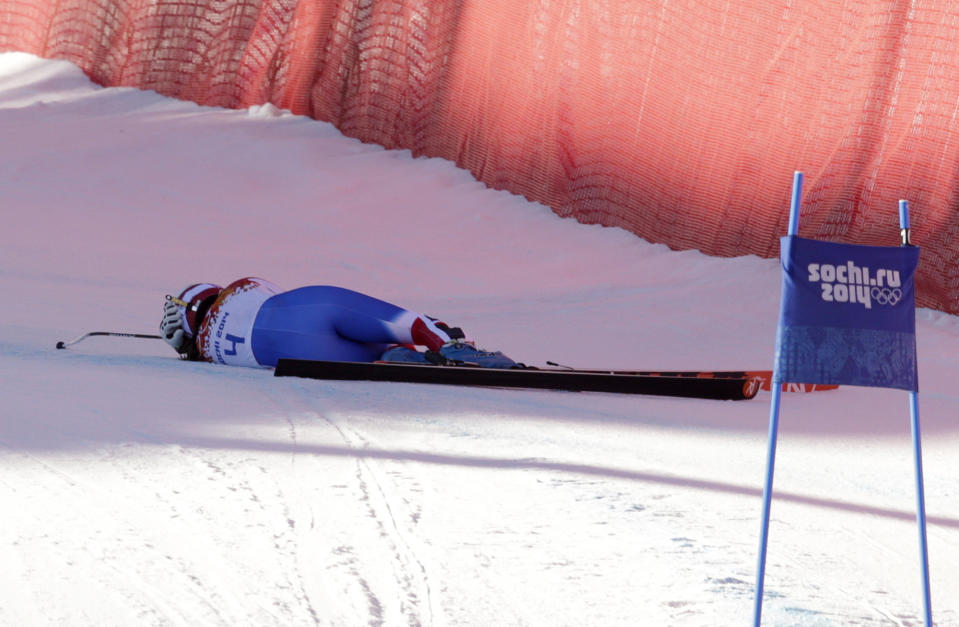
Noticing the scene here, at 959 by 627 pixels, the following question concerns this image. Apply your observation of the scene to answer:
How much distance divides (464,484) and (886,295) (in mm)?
1051

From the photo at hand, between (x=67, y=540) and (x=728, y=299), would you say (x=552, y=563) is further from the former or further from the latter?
(x=728, y=299)

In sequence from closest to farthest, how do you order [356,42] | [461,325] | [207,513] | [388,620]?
[388,620] < [207,513] < [461,325] < [356,42]

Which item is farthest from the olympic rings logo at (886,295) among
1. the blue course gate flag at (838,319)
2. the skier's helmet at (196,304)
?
the skier's helmet at (196,304)

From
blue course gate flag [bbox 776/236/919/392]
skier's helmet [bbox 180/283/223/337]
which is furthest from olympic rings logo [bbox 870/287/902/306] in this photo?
skier's helmet [bbox 180/283/223/337]

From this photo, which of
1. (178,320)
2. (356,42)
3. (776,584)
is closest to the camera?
(776,584)

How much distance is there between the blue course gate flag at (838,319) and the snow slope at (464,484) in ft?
1.30

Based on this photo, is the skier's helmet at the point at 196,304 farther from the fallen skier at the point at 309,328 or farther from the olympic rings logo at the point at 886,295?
the olympic rings logo at the point at 886,295

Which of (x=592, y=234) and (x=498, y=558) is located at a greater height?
(x=592, y=234)

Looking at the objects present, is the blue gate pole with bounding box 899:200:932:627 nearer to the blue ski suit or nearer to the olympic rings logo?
the olympic rings logo

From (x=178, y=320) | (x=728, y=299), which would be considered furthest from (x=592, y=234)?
(x=178, y=320)

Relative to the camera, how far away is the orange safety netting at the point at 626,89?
5963mm

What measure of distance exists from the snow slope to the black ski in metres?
0.05

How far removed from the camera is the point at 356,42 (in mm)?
8891

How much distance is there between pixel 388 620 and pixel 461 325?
3945 mm
